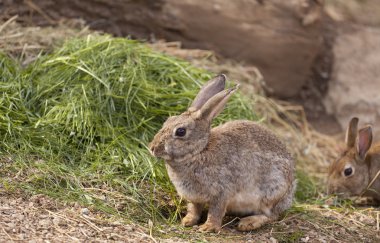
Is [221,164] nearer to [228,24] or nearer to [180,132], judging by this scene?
[180,132]

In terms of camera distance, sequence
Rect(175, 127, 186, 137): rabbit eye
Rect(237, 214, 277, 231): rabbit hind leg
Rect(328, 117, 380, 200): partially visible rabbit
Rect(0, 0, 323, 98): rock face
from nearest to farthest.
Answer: Rect(175, 127, 186, 137): rabbit eye → Rect(237, 214, 277, 231): rabbit hind leg → Rect(328, 117, 380, 200): partially visible rabbit → Rect(0, 0, 323, 98): rock face

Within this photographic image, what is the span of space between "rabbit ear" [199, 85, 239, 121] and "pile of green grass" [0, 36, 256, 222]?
2.82 ft

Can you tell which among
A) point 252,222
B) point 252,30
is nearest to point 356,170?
point 252,222

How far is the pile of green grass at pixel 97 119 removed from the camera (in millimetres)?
6133

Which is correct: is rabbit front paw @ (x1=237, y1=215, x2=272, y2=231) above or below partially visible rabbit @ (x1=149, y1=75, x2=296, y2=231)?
below

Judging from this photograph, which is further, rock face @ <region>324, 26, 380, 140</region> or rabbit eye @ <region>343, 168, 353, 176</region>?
rock face @ <region>324, 26, 380, 140</region>

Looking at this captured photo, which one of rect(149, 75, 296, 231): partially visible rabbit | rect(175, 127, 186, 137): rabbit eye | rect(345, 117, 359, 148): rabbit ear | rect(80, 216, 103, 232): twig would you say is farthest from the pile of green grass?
rect(345, 117, 359, 148): rabbit ear

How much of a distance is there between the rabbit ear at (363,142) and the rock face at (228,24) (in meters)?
2.60

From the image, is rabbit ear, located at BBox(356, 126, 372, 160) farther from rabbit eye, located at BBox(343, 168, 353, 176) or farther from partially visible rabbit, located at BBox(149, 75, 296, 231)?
partially visible rabbit, located at BBox(149, 75, 296, 231)

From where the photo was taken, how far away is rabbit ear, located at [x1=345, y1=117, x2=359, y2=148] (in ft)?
26.2

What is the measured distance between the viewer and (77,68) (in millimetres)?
7297

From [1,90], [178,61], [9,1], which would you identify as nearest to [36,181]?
[1,90]

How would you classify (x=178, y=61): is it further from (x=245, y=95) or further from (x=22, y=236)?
(x=22, y=236)

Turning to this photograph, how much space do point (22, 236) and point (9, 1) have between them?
4565 millimetres
